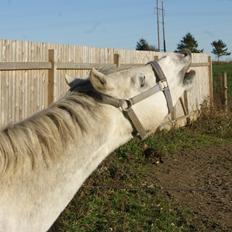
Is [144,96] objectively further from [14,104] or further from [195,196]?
[195,196]

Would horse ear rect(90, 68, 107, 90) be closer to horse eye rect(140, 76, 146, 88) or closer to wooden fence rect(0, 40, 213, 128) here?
horse eye rect(140, 76, 146, 88)

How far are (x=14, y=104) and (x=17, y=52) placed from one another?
71 cm

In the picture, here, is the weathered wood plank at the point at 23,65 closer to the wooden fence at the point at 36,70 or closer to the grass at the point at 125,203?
the wooden fence at the point at 36,70

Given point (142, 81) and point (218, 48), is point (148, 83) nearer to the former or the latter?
point (142, 81)

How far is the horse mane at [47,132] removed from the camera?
227cm

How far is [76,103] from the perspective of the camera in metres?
2.50

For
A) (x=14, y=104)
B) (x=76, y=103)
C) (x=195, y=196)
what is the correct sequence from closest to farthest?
(x=76, y=103), (x=14, y=104), (x=195, y=196)

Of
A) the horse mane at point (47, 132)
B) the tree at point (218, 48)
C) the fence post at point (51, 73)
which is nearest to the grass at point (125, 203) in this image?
the fence post at point (51, 73)

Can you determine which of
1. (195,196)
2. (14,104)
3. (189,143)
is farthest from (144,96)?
(189,143)

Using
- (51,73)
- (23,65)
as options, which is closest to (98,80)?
(23,65)

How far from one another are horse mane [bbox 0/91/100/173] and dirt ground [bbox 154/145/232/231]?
363cm

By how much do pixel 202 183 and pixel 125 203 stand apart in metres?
1.97

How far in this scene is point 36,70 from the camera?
7.22m

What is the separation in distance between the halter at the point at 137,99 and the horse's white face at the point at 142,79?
2 centimetres
